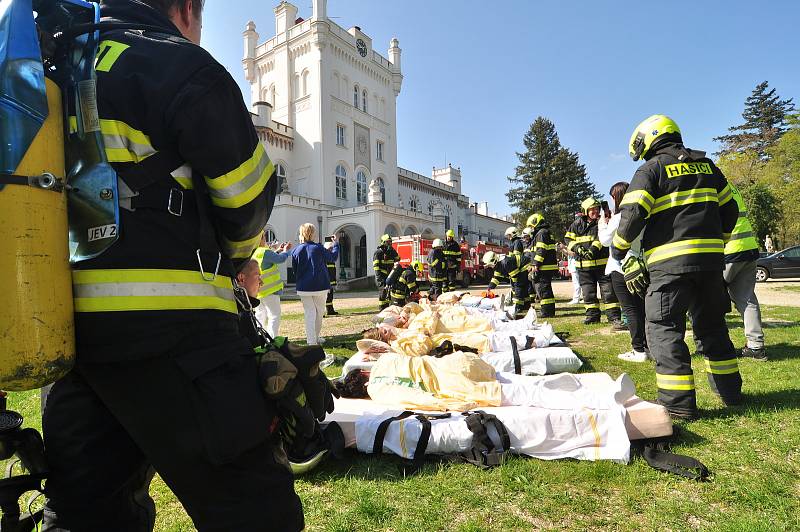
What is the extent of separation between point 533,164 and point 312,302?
144ft

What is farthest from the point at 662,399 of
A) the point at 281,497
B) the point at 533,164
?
the point at 533,164

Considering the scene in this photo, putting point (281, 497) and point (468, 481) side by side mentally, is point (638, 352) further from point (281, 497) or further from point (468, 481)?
point (281, 497)

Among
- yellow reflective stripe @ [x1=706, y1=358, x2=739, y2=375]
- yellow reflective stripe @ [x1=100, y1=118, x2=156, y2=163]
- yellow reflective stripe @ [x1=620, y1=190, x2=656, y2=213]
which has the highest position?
yellow reflective stripe @ [x1=620, y1=190, x2=656, y2=213]

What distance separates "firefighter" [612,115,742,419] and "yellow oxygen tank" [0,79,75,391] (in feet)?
11.7

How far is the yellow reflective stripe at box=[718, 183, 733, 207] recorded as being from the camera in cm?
360

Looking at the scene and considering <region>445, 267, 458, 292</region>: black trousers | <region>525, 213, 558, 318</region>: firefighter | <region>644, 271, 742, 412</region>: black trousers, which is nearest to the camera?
<region>644, 271, 742, 412</region>: black trousers

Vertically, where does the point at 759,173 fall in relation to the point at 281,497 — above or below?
above

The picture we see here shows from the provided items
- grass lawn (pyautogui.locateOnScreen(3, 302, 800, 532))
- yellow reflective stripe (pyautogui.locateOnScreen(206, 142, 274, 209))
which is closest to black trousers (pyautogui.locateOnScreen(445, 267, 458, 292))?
grass lawn (pyautogui.locateOnScreen(3, 302, 800, 532))

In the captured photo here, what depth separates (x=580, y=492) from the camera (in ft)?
7.52

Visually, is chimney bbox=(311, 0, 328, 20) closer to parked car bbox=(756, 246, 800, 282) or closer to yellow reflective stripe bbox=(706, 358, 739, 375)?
parked car bbox=(756, 246, 800, 282)

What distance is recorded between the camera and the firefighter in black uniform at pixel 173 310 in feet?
3.52

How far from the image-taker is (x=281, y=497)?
1140 mm

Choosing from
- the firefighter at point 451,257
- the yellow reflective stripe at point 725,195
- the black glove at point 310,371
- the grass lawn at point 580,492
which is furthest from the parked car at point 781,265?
the black glove at point 310,371

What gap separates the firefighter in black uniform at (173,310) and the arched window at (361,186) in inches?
1320
